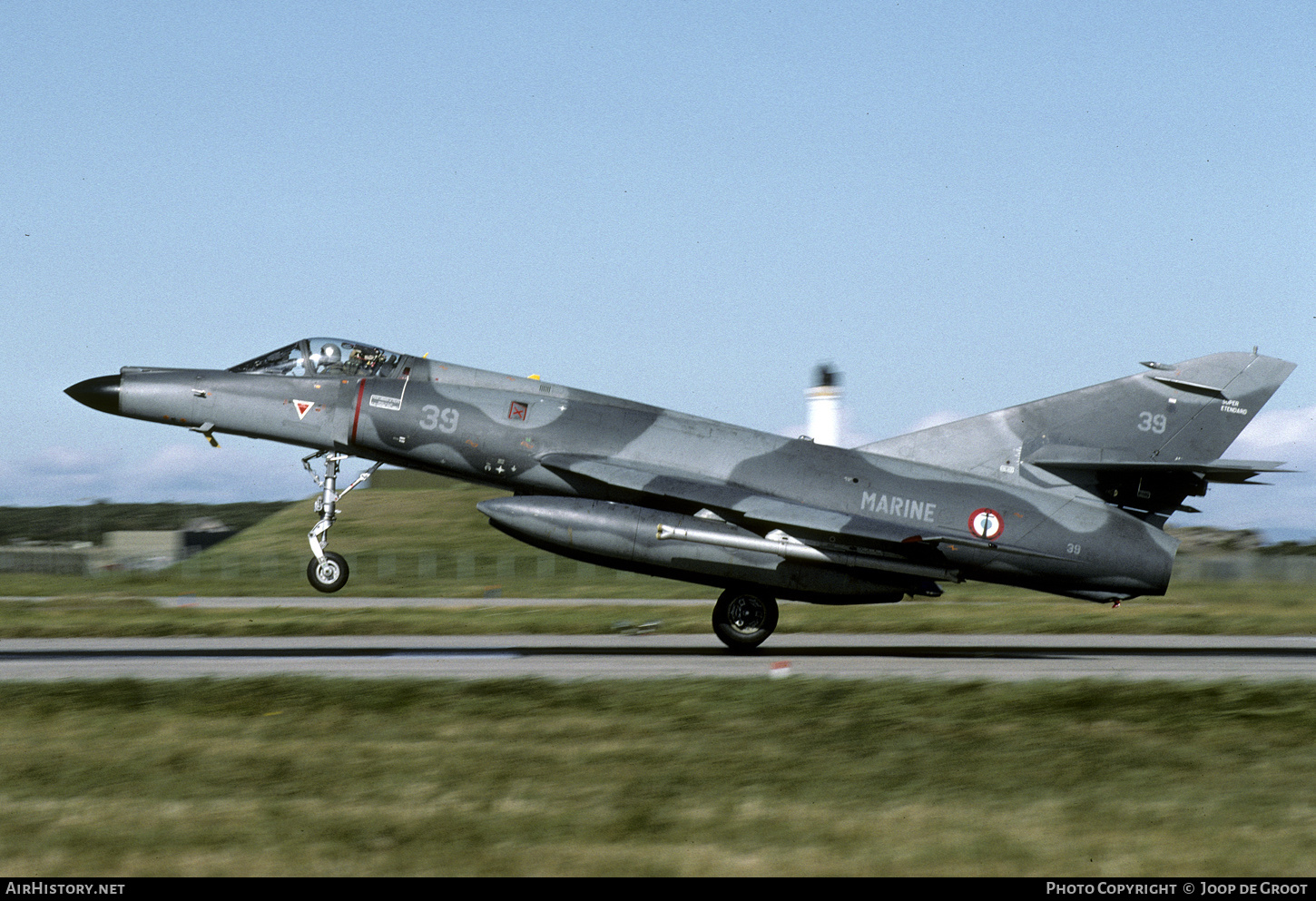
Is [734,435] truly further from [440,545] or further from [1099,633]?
[440,545]

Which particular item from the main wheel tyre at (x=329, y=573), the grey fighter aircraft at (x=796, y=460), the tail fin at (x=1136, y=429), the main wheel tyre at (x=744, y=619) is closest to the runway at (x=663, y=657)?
the main wheel tyre at (x=744, y=619)

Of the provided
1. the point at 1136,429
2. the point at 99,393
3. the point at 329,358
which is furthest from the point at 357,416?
the point at 1136,429

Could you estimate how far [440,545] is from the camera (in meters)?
56.5

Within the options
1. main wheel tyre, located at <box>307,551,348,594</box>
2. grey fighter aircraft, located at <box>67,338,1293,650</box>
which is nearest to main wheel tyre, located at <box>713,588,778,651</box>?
grey fighter aircraft, located at <box>67,338,1293,650</box>

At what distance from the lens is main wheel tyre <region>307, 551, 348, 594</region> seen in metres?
16.4

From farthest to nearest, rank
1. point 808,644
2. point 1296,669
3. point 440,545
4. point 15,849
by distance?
point 440,545
point 808,644
point 1296,669
point 15,849

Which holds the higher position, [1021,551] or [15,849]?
[1021,551]

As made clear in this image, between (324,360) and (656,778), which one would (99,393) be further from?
(656,778)

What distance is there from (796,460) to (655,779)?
8.75 m

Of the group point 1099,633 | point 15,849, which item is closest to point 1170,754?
point 15,849

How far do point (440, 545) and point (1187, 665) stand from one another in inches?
1751

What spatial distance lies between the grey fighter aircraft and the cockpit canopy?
24 millimetres

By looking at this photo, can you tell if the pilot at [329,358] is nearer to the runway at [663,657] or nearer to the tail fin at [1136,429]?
the runway at [663,657]

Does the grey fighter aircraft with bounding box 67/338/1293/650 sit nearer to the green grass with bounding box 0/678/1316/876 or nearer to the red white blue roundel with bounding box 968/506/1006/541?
the red white blue roundel with bounding box 968/506/1006/541
